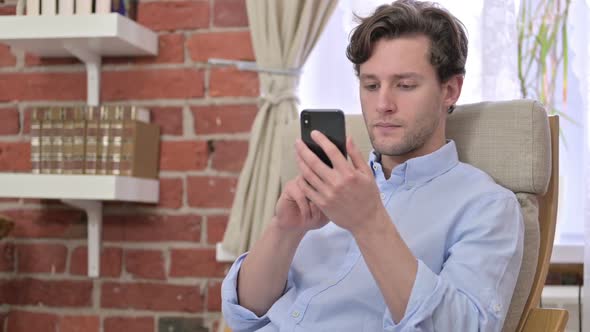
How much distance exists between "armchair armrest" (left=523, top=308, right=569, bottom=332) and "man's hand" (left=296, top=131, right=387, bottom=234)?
0.42m

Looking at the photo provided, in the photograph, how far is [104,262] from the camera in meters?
2.12

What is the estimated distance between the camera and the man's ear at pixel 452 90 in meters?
1.34

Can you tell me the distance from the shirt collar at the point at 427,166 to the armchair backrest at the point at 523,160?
9 cm

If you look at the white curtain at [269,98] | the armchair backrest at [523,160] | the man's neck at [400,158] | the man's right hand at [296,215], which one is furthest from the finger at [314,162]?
the white curtain at [269,98]

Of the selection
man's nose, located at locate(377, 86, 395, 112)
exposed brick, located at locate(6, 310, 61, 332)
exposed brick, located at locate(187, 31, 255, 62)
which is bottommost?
exposed brick, located at locate(6, 310, 61, 332)

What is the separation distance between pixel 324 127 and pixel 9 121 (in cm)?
140

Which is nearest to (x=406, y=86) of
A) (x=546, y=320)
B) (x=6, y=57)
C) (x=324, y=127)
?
(x=324, y=127)

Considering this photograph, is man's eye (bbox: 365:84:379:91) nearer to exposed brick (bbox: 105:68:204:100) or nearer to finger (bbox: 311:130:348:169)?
finger (bbox: 311:130:348:169)

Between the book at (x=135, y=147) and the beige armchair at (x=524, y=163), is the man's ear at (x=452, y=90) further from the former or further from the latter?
the book at (x=135, y=147)

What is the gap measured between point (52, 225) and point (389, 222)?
4.48 ft

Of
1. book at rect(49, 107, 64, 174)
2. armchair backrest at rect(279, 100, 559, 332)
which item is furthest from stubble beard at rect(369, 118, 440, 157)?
book at rect(49, 107, 64, 174)

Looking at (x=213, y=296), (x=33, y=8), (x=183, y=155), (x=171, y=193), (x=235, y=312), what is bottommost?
(x=213, y=296)

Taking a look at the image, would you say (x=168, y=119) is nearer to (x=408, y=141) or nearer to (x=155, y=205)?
(x=155, y=205)

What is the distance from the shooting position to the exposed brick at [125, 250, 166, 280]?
209 cm
